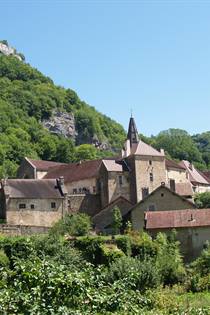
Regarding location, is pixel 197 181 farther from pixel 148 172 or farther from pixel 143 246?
pixel 143 246

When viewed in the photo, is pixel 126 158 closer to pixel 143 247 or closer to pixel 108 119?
pixel 143 247

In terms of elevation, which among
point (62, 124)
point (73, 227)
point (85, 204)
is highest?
point (62, 124)

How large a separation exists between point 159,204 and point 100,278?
131ft

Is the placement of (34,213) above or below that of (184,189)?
below

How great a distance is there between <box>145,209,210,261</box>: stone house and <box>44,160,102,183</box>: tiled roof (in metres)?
18.0

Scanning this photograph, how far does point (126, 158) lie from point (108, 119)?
105 metres

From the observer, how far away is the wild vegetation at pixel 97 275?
13656mm

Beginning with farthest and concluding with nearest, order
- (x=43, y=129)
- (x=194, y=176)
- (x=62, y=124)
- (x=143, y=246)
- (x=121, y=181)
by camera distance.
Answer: (x=62, y=124) < (x=43, y=129) < (x=194, y=176) < (x=121, y=181) < (x=143, y=246)

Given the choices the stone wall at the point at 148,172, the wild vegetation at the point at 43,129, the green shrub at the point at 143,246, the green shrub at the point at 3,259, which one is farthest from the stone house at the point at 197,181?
the green shrub at the point at 3,259

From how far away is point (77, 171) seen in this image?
71062 millimetres

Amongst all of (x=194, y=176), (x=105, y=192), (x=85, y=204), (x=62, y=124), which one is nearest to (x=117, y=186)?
(x=105, y=192)

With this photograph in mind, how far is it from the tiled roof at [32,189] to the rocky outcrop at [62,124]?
3102 inches

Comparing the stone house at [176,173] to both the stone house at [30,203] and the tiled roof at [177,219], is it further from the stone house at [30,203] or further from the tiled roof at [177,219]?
the tiled roof at [177,219]

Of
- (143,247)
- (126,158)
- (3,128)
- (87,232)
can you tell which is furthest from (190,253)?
(3,128)
